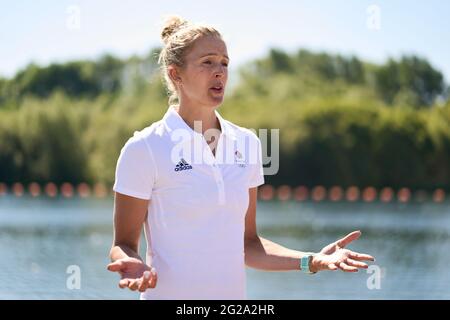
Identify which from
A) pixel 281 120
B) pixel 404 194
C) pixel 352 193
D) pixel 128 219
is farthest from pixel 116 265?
pixel 281 120

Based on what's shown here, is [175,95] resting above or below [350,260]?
above

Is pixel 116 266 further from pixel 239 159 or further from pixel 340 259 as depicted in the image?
pixel 340 259

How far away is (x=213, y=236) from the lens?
3.35 m

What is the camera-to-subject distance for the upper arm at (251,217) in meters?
3.66

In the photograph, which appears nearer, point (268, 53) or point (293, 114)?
point (293, 114)

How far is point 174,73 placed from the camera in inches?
141

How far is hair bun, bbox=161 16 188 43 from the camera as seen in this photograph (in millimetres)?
3588

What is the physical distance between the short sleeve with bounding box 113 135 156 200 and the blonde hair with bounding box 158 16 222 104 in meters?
0.39

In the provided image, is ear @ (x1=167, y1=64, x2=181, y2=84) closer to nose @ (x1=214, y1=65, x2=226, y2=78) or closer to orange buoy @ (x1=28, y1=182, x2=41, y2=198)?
nose @ (x1=214, y1=65, x2=226, y2=78)

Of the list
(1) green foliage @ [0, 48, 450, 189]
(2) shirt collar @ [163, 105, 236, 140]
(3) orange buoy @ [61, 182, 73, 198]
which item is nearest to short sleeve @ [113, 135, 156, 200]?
(2) shirt collar @ [163, 105, 236, 140]

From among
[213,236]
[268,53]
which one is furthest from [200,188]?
[268,53]

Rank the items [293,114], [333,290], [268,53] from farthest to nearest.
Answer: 1. [268,53]
2. [293,114]
3. [333,290]

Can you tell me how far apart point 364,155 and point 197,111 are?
161ft
